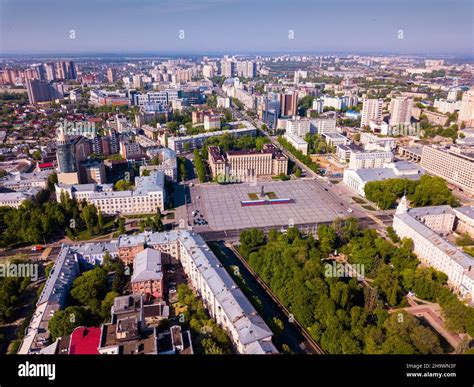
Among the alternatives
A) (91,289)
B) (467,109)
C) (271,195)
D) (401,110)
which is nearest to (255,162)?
(271,195)

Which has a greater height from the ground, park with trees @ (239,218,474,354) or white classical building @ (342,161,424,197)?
white classical building @ (342,161,424,197)

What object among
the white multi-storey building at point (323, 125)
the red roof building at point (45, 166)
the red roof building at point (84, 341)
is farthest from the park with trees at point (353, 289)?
the white multi-storey building at point (323, 125)

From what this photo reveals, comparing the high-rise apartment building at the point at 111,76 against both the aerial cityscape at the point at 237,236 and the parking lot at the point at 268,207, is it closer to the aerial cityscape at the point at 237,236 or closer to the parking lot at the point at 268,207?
the aerial cityscape at the point at 237,236

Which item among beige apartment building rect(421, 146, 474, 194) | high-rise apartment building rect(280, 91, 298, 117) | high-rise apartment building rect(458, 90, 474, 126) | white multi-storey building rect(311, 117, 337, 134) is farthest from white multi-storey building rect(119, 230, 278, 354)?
high-rise apartment building rect(458, 90, 474, 126)

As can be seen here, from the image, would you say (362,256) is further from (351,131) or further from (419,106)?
(419,106)

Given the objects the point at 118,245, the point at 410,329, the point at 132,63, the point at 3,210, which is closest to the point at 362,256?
the point at 410,329

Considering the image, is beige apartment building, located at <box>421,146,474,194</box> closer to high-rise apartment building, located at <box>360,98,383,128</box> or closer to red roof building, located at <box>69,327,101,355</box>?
high-rise apartment building, located at <box>360,98,383,128</box>

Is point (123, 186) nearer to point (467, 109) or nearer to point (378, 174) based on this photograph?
point (378, 174)
